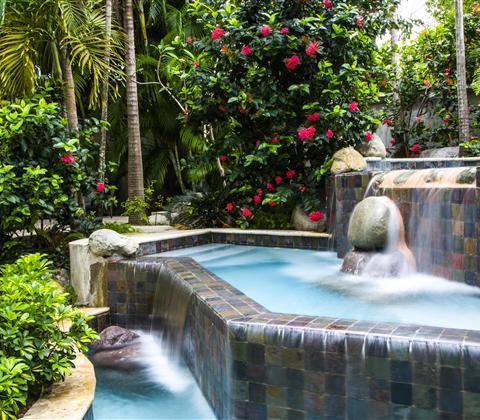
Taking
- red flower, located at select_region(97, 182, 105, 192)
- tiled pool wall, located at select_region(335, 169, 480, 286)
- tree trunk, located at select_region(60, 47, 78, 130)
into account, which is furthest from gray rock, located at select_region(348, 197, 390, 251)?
tree trunk, located at select_region(60, 47, 78, 130)

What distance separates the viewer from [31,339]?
2.76m

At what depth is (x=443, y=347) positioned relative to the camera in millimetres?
2436

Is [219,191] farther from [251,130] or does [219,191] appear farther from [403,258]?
[403,258]

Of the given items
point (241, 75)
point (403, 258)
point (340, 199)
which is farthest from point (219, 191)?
point (403, 258)

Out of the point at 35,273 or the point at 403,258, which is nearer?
the point at 35,273

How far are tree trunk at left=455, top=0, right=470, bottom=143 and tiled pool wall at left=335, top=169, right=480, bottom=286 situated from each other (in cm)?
486

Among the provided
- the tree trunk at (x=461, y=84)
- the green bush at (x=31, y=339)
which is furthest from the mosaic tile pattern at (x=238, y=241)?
the tree trunk at (x=461, y=84)

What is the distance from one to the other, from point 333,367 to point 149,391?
1.78 metres

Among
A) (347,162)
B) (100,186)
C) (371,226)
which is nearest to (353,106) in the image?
(347,162)

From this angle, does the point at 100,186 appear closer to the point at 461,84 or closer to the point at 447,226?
the point at 447,226

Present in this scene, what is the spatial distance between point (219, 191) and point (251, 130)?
41.0 inches

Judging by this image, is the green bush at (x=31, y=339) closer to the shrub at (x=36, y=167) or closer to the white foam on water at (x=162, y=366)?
the white foam on water at (x=162, y=366)

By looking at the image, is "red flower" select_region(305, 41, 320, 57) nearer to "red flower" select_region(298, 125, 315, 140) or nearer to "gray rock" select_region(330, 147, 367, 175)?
"red flower" select_region(298, 125, 315, 140)

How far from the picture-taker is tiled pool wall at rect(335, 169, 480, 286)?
425 cm
